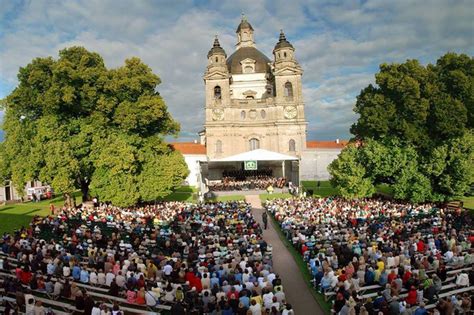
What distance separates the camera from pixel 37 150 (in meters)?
24.3

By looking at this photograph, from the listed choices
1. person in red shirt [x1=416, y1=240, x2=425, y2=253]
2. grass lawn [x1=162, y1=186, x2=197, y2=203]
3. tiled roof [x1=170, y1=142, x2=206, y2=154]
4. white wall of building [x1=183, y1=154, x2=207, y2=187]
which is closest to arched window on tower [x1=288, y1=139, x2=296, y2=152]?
white wall of building [x1=183, y1=154, x2=207, y2=187]

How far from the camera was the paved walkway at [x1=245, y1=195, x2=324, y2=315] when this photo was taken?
1055 cm

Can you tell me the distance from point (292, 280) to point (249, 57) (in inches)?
1854

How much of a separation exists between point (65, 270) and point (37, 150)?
15575 millimetres

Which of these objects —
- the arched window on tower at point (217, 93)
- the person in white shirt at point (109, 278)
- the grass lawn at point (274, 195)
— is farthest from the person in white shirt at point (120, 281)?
the arched window on tower at point (217, 93)

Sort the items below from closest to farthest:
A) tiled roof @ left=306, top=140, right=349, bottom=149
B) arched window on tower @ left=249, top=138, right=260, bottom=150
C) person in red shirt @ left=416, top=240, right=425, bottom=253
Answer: person in red shirt @ left=416, top=240, right=425, bottom=253 < arched window on tower @ left=249, top=138, right=260, bottom=150 < tiled roof @ left=306, top=140, right=349, bottom=149

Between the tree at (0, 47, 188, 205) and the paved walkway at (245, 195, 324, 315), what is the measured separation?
1242 centimetres

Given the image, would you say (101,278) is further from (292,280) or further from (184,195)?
(184,195)

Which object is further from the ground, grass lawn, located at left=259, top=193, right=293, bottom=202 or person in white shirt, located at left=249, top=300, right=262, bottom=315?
grass lawn, located at left=259, top=193, right=293, bottom=202

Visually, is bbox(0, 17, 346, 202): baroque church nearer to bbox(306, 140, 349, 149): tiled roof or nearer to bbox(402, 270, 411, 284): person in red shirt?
bbox(306, 140, 349, 149): tiled roof

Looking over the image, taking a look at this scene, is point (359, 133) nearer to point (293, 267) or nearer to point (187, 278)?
point (293, 267)

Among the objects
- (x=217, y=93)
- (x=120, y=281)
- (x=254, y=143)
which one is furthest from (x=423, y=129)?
(x=217, y=93)

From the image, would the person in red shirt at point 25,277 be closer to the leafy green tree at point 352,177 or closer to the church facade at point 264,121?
the leafy green tree at point 352,177

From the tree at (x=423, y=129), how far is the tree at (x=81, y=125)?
1606cm
